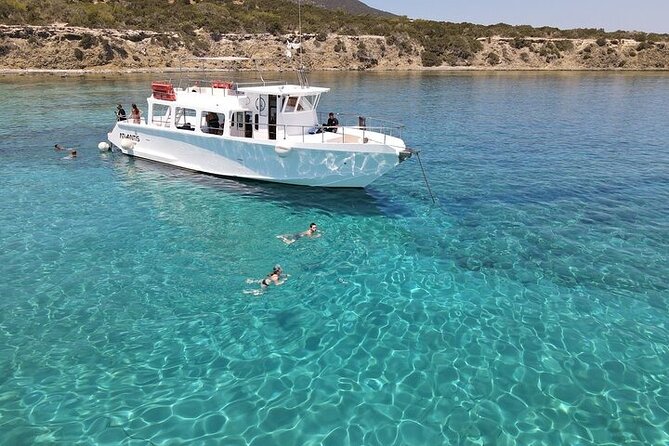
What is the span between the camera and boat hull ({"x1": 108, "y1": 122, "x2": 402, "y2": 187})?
777 inches

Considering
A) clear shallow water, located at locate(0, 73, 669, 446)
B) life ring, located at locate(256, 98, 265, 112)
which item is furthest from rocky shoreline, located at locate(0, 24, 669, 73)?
clear shallow water, located at locate(0, 73, 669, 446)

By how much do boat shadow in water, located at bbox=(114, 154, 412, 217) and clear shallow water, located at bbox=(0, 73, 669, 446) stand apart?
5.2 inches

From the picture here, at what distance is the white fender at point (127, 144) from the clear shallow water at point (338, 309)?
189 cm

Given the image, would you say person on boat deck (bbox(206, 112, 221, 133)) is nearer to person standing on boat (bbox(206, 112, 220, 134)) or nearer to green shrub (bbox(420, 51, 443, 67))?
person standing on boat (bbox(206, 112, 220, 134))

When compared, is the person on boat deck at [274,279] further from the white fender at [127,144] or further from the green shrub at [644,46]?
the green shrub at [644,46]

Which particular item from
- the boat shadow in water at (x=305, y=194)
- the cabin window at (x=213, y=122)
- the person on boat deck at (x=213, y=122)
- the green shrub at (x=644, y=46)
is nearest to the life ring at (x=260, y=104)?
the cabin window at (x=213, y=122)

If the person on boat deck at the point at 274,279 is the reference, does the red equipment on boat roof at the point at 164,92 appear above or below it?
above

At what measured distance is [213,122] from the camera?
23156 millimetres

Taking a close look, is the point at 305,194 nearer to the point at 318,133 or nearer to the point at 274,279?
the point at 318,133

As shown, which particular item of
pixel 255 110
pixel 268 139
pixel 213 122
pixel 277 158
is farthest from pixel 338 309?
pixel 213 122

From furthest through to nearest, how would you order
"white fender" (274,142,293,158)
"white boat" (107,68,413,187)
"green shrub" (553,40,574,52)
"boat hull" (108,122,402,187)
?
"green shrub" (553,40,574,52)
"white fender" (274,142,293,158)
"white boat" (107,68,413,187)
"boat hull" (108,122,402,187)

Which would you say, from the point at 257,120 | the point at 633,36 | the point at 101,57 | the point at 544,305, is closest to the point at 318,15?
the point at 101,57

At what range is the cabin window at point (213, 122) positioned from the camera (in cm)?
2295

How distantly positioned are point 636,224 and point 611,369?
33.4ft
